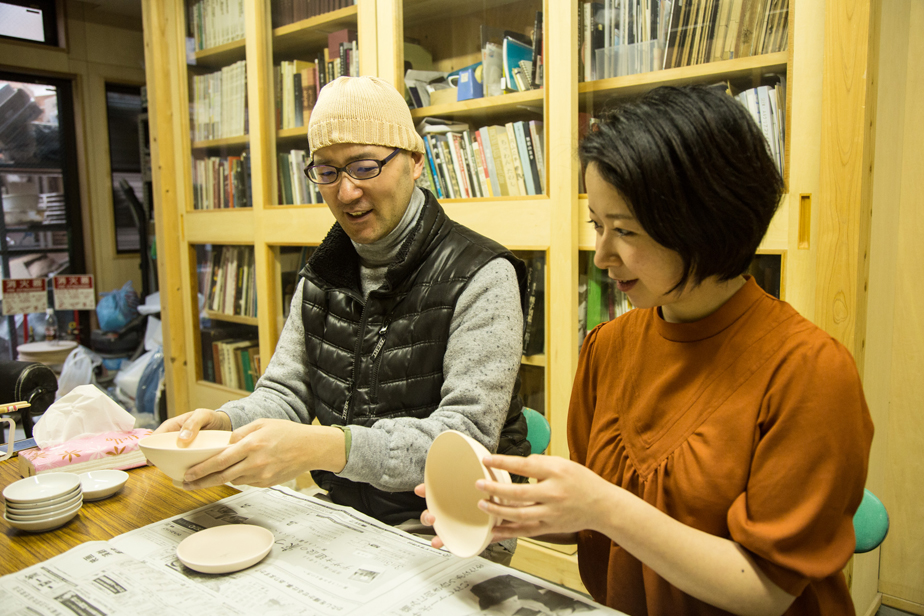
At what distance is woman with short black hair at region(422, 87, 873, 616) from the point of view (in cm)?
73

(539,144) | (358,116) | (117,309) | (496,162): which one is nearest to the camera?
(358,116)

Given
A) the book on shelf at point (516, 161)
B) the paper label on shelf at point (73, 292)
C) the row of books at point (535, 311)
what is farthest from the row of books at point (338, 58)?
the paper label on shelf at point (73, 292)

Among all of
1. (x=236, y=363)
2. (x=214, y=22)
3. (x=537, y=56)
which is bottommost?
(x=236, y=363)

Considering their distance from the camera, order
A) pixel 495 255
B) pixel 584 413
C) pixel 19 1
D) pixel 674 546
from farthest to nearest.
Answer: pixel 19 1 < pixel 495 255 < pixel 584 413 < pixel 674 546

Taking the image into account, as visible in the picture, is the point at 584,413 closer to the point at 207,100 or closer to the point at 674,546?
the point at 674,546

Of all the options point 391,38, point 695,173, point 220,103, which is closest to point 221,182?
point 220,103

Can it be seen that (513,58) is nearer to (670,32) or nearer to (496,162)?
(496,162)

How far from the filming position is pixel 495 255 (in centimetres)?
130

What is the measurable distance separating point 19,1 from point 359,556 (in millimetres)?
4990

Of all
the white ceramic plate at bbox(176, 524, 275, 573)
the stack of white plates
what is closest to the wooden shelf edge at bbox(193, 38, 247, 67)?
the stack of white plates

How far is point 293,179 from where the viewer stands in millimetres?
2730

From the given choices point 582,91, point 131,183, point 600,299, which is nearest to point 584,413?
point 600,299

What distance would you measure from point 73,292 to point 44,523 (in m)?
2.98

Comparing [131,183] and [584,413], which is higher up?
[131,183]
